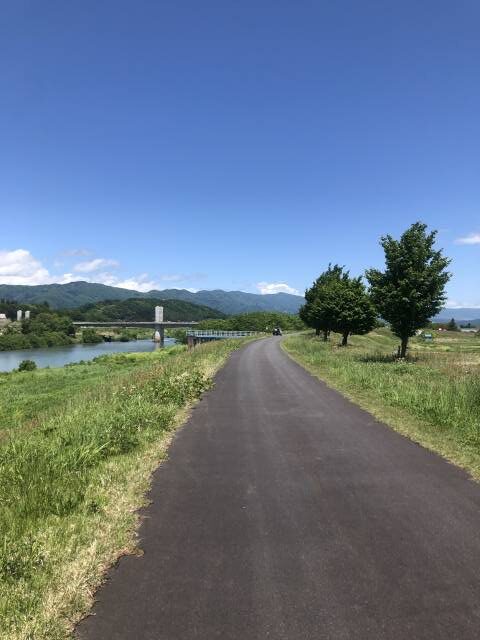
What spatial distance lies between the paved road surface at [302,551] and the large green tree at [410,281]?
74.5 ft

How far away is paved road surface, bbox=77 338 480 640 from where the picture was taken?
383cm

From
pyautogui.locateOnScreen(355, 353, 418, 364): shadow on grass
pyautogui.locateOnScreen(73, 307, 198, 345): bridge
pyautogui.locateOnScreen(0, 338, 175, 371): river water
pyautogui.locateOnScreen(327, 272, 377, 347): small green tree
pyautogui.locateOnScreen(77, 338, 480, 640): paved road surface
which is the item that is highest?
pyautogui.locateOnScreen(327, 272, 377, 347): small green tree

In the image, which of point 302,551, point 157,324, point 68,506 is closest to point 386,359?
point 302,551

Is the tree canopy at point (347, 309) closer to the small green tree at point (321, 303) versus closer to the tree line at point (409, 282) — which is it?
the small green tree at point (321, 303)

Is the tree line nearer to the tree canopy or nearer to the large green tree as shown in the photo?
the large green tree

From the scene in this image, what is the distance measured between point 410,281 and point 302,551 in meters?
28.1

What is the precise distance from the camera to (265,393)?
17703 millimetres

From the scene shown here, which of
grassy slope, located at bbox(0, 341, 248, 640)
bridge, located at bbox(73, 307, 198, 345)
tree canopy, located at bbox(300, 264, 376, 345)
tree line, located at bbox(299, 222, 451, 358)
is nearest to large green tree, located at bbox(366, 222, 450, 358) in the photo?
tree line, located at bbox(299, 222, 451, 358)

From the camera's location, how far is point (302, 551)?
16.5 feet

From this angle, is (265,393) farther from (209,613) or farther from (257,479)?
(209,613)

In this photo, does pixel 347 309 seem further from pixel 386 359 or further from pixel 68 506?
pixel 68 506

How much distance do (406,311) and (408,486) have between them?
25.8 metres

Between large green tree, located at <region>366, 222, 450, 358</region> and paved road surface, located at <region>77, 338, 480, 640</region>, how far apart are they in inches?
894

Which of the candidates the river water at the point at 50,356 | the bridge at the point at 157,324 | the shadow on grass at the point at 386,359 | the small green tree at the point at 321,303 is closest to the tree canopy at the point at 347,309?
the small green tree at the point at 321,303
